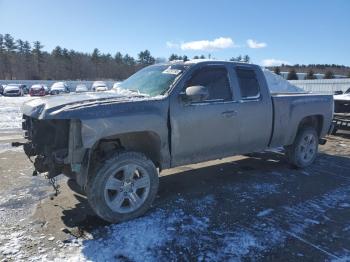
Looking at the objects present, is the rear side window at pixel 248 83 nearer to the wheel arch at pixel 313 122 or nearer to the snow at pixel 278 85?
the snow at pixel 278 85

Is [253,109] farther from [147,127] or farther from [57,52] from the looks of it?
[57,52]

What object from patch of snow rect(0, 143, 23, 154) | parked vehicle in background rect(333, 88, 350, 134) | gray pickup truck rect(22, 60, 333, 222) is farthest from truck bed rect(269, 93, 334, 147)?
Answer: patch of snow rect(0, 143, 23, 154)

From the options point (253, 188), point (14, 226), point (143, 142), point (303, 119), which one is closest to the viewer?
point (14, 226)

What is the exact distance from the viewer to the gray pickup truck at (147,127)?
13.7ft

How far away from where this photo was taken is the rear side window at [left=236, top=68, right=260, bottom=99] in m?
5.81

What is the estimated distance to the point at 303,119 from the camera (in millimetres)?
7047

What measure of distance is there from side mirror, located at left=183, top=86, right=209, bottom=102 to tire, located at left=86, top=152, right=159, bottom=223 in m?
0.98

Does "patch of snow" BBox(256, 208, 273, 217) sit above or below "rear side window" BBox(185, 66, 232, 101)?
below

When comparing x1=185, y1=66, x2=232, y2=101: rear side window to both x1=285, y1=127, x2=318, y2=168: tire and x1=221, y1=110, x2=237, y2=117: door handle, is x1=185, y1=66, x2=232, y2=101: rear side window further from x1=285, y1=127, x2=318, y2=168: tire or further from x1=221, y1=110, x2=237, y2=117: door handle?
x1=285, y1=127, x2=318, y2=168: tire

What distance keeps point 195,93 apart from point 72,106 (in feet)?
5.07

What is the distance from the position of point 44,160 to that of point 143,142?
1.23 meters

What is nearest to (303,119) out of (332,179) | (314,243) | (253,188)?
(332,179)

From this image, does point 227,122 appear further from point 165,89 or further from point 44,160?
point 44,160

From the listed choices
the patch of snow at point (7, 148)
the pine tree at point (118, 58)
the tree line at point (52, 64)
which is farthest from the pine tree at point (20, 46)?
the patch of snow at point (7, 148)
